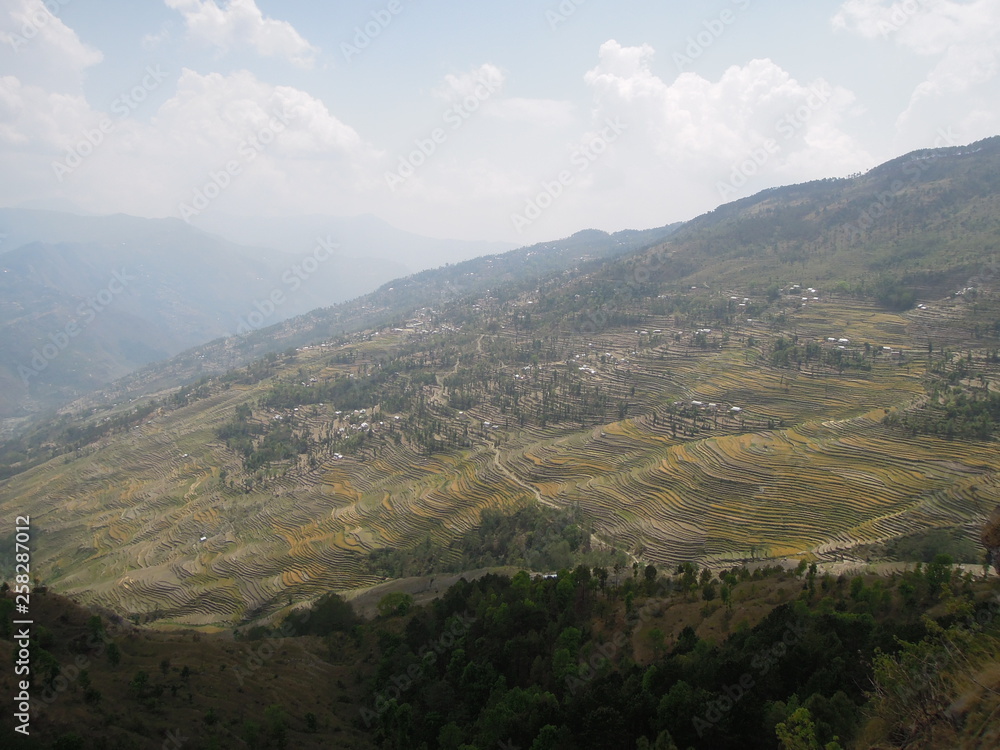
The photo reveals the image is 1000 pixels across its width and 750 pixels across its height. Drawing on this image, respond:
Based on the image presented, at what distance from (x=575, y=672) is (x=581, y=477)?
22908 millimetres

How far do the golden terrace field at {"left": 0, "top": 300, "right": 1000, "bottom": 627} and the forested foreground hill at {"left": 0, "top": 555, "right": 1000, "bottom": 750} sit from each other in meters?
7.62

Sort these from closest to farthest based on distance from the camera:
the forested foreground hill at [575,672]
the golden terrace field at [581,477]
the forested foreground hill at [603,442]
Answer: the forested foreground hill at [575,672], the golden terrace field at [581,477], the forested foreground hill at [603,442]

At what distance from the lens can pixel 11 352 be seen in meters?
178

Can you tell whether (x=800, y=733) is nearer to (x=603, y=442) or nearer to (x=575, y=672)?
(x=575, y=672)

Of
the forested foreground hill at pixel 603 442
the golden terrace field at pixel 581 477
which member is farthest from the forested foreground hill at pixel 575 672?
the golden terrace field at pixel 581 477

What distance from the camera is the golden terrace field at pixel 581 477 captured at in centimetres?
3059

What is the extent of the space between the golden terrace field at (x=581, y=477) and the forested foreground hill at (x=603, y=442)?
0.21 meters

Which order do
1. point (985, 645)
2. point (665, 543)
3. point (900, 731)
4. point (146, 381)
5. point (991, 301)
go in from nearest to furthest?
point (900, 731)
point (985, 645)
point (665, 543)
point (991, 301)
point (146, 381)

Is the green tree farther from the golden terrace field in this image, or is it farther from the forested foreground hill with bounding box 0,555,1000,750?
the golden terrace field

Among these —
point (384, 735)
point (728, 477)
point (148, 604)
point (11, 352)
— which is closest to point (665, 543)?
point (728, 477)

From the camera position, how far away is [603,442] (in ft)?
147

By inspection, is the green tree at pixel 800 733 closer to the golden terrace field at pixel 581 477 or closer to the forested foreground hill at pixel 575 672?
the forested foreground hill at pixel 575 672

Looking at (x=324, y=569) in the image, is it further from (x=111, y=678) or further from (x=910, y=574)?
(x=910, y=574)

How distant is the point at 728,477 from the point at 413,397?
142 feet
